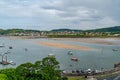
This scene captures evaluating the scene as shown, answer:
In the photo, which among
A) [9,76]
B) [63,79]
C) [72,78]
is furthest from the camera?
[72,78]

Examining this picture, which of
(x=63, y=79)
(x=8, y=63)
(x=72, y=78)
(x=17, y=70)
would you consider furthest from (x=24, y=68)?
(x=8, y=63)

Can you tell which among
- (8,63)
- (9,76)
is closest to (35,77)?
(9,76)

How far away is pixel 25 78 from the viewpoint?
38.9 metres

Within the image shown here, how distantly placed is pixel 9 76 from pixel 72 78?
20812 millimetres

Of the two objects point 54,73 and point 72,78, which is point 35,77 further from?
point 72,78

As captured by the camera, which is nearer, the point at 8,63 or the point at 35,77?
the point at 35,77

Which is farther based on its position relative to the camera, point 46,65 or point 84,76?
point 84,76

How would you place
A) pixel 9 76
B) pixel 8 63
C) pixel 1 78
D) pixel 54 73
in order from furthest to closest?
1. pixel 8 63
2. pixel 54 73
3. pixel 9 76
4. pixel 1 78

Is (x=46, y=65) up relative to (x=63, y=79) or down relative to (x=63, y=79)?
up

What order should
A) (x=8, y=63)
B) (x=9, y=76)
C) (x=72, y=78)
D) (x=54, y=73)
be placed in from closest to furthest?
(x=9, y=76) → (x=54, y=73) → (x=72, y=78) → (x=8, y=63)

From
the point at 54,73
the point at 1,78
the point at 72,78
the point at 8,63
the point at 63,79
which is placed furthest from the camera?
the point at 8,63

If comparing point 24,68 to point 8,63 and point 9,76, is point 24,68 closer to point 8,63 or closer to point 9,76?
point 9,76

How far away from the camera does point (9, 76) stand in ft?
123

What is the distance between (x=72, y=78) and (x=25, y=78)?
18.7 metres
